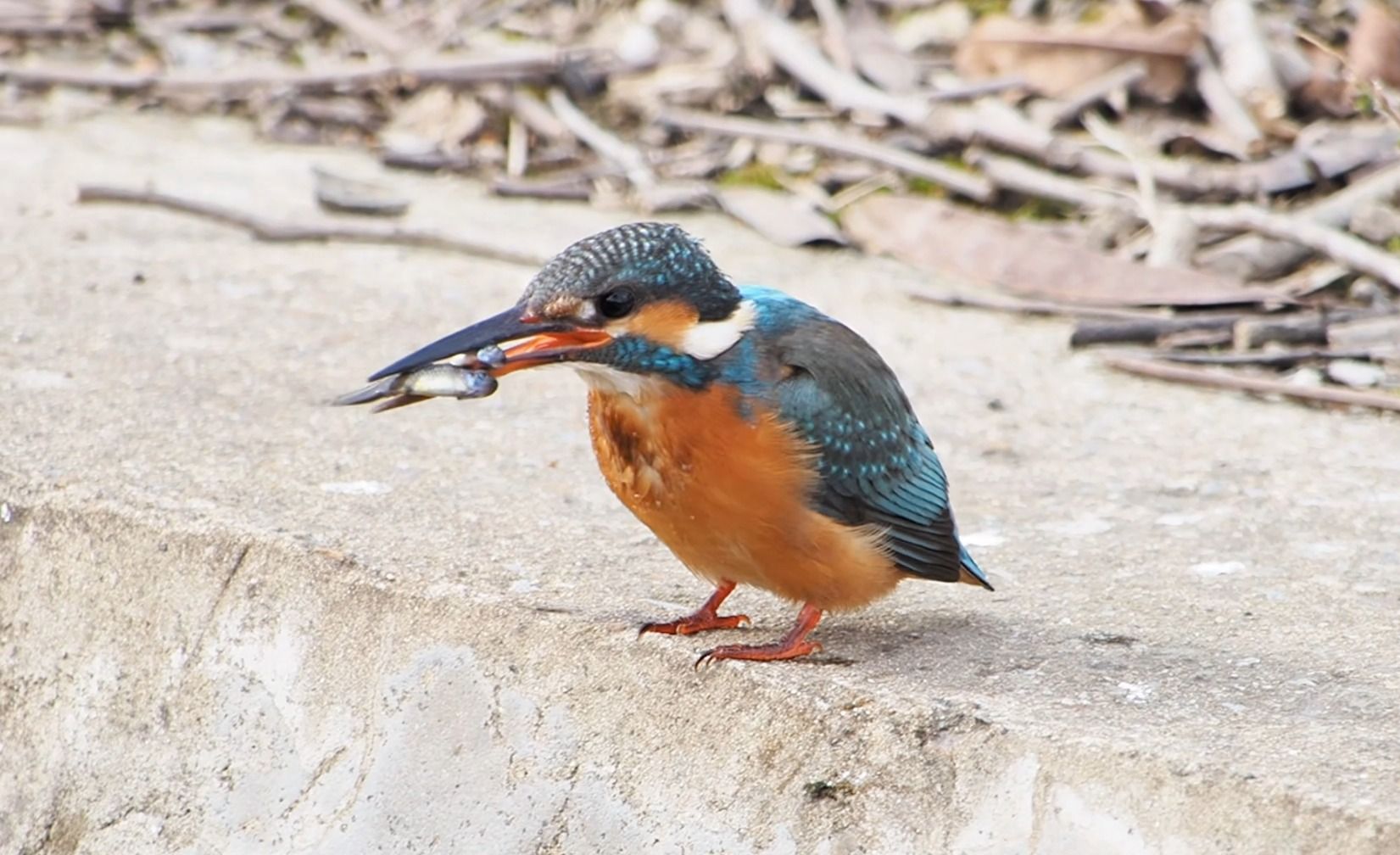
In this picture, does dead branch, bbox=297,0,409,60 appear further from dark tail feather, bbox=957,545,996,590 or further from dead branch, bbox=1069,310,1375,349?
dark tail feather, bbox=957,545,996,590

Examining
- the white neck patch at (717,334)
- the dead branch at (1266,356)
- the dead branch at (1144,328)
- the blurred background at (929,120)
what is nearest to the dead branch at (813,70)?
the blurred background at (929,120)

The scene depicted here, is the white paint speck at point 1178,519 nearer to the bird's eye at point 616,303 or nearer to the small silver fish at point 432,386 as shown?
the bird's eye at point 616,303

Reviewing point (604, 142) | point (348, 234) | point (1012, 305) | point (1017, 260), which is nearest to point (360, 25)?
point (604, 142)

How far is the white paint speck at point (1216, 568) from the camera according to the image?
3646 millimetres

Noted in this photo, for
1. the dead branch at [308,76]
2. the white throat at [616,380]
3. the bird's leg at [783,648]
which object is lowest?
the dead branch at [308,76]

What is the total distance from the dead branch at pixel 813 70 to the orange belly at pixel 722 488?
3.34 m

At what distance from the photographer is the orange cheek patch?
3.01m

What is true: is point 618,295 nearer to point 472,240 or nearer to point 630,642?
point 630,642

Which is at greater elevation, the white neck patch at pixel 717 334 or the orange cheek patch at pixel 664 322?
the orange cheek patch at pixel 664 322

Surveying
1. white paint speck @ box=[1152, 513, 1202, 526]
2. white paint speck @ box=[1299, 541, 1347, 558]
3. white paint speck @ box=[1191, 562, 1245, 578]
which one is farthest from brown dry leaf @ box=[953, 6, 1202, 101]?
white paint speck @ box=[1191, 562, 1245, 578]

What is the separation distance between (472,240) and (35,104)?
248 cm

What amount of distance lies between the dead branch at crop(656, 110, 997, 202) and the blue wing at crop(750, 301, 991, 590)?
8.76 feet

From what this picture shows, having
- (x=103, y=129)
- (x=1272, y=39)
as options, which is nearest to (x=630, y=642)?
(x=1272, y=39)

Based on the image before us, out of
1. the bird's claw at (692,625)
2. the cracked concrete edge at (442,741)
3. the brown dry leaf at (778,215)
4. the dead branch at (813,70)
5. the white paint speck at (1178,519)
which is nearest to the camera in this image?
the cracked concrete edge at (442,741)
